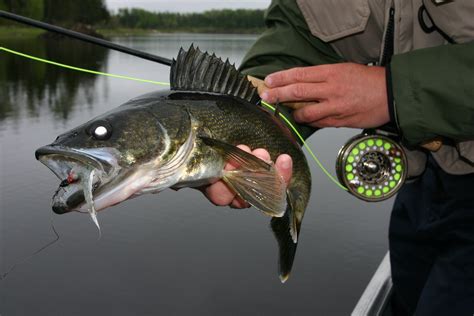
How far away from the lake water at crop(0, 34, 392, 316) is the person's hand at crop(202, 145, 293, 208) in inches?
128

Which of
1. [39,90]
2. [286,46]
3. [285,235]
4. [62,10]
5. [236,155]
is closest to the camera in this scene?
[236,155]

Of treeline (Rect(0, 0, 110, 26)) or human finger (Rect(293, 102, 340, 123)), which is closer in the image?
human finger (Rect(293, 102, 340, 123))

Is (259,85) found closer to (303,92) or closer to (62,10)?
(303,92)

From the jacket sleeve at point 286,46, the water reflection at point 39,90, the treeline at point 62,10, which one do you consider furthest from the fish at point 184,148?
the treeline at point 62,10

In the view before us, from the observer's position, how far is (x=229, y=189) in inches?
73.2

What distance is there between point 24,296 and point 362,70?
14.3 ft

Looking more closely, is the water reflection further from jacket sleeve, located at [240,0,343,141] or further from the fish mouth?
the fish mouth

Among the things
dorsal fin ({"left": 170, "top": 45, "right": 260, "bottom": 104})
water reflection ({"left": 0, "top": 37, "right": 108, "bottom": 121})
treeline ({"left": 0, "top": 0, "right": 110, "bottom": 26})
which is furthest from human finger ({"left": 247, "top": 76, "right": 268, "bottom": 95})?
treeline ({"left": 0, "top": 0, "right": 110, "bottom": 26})

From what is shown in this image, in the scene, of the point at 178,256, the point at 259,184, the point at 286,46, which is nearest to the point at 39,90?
the point at 178,256

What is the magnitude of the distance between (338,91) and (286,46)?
1.49ft

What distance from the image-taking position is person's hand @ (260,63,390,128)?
1.92 meters

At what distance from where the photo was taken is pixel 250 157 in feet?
5.00

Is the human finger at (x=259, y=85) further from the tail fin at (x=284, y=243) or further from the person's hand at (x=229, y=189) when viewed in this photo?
the tail fin at (x=284, y=243)

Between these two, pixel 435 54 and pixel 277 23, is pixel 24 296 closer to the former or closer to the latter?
pixel 277 23
